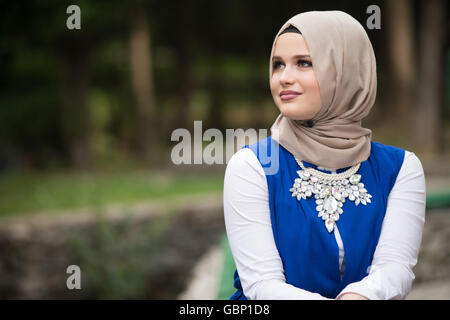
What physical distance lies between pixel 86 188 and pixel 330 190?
7.72 metres

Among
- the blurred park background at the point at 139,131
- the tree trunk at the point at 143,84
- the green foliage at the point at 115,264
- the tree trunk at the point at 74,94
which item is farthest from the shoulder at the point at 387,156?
the tree trunk at the point at 143,84

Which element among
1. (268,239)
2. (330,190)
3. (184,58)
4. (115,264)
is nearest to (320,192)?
(330,190)

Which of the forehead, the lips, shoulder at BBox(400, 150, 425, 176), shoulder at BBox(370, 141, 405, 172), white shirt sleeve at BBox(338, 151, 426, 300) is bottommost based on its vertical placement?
white shirt sleeve at BBox(338, 151, 426, 300)

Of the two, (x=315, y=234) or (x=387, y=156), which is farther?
(x=387, y=156)

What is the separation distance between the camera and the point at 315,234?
63.5 inches

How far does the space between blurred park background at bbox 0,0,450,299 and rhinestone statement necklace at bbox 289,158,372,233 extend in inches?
37.4

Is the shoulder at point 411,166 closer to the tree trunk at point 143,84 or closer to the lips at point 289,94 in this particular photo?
the lips at point 289,94

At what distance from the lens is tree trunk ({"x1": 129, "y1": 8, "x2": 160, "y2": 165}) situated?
37.4 feet

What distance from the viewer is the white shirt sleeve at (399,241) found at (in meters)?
1.57

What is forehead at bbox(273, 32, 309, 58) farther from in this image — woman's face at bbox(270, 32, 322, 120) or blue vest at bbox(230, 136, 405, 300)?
blue vest at bbox(230, 136, 405, 300)

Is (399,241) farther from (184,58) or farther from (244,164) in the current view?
(184,58)

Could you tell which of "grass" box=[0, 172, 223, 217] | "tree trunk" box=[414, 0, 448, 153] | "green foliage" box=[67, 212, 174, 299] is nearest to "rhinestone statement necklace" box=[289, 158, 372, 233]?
"green foliage" box=[67, 212, 174, 299]

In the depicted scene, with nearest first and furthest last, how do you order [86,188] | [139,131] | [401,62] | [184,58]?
[86,188] → [401,62] → [139,131] → [184,58]

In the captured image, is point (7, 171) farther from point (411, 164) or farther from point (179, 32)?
point (411, 164)
